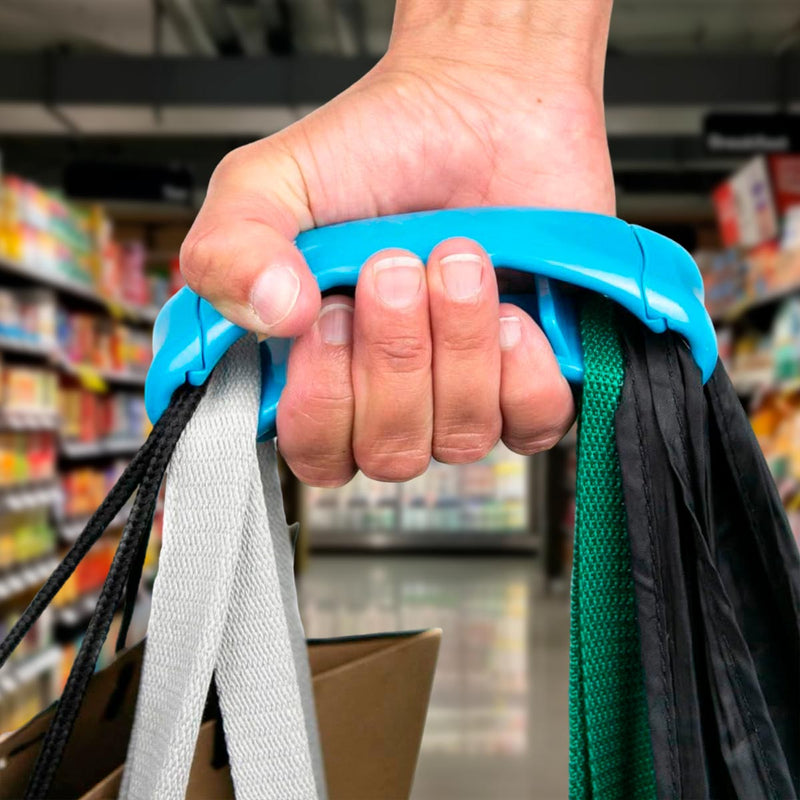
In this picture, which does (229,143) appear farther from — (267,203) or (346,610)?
(267,203)

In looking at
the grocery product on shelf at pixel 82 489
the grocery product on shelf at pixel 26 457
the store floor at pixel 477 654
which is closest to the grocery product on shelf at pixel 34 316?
the grocery product on shelf at pixel 26 457

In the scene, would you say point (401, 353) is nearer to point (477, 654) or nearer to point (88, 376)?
point (88, 376)

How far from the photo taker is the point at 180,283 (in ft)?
23.2

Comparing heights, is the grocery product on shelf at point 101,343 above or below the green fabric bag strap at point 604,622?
above

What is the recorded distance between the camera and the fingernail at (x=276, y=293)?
23.9 inches

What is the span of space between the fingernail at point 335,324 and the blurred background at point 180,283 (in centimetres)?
345

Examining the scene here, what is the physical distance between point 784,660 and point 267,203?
1.56 ft

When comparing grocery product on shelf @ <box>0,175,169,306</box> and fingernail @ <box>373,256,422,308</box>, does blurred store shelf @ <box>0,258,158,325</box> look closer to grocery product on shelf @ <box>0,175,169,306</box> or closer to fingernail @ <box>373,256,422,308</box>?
grocery product on shelf @ <box>0,175,169,306</box>

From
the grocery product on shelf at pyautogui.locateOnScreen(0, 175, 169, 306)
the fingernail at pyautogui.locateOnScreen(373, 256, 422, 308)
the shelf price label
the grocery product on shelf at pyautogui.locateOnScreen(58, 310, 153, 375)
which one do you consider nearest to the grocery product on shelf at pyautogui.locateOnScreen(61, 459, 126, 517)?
the shelf price label

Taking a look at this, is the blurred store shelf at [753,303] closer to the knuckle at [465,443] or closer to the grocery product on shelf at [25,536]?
the grocery product on shelf at [25,536]

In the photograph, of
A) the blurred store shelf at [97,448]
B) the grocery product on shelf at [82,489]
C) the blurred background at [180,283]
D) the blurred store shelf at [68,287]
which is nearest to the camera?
the blurred store shelf at [68,287]

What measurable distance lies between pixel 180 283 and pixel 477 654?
3.33 meters

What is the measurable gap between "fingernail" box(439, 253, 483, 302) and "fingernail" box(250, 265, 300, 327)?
0.10m

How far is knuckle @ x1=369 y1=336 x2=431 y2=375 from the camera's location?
65 cm
